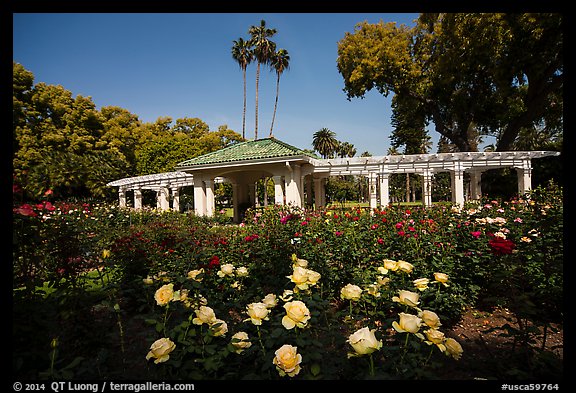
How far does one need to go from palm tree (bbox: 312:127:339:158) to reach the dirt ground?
187ft

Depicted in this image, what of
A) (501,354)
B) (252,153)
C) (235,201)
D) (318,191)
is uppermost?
(252,153)

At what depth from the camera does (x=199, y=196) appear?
51.5 ft

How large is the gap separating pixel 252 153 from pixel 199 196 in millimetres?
4260

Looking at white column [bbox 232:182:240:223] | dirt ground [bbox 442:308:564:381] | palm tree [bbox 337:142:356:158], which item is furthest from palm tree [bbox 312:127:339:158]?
dirt ground [bbox 442:308:564:381]

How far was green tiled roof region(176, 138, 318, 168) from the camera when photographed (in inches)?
542

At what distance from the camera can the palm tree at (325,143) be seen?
59.2m

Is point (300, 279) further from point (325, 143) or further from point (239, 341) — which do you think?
point (325, 143)

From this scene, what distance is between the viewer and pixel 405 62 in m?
18.0

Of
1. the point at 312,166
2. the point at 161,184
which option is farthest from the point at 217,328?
the point at 161,184

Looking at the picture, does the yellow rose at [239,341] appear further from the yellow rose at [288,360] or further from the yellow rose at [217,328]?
the yellow rose at [288,360]

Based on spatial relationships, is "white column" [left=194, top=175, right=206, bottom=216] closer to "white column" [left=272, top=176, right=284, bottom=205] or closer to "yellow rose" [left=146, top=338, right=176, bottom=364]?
"white column" [left=272, top=176, right=284, bottom=205]
